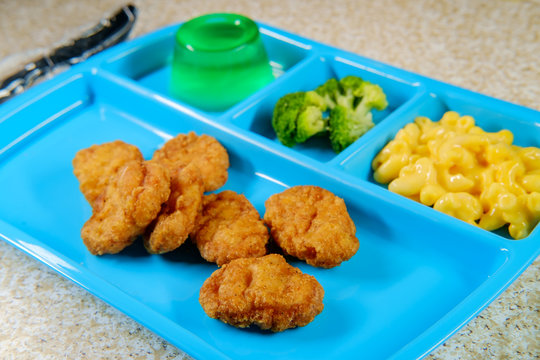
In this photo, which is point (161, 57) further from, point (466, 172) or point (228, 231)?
point (466, 172)

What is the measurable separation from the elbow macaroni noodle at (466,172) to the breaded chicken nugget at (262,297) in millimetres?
628

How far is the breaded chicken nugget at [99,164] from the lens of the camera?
6.70 feet

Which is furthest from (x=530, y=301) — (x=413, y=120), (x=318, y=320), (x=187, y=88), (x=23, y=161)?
(x=23, y=161)

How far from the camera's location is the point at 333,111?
234cm

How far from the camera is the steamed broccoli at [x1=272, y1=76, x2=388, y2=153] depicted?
2273mm

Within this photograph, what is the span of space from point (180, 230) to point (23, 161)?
1001mm

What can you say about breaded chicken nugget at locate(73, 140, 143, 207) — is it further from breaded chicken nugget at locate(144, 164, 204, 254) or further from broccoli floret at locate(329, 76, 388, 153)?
broccoli floret at locate(329, 76, 388, 153)

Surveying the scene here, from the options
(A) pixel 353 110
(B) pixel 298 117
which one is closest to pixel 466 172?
(A) pixel 353 110

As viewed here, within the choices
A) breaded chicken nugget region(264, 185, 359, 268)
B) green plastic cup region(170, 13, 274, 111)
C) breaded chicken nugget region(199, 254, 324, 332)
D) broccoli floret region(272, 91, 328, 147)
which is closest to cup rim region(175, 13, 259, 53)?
green plastic cup region(170, 13, 274, 111)

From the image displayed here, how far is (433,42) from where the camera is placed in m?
3.21

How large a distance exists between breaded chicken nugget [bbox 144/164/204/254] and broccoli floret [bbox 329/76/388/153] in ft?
2.10

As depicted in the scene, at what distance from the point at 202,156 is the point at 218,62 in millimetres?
586

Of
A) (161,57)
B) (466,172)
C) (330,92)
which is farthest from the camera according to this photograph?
(161,57)

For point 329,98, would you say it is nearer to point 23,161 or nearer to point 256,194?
point 256,194
